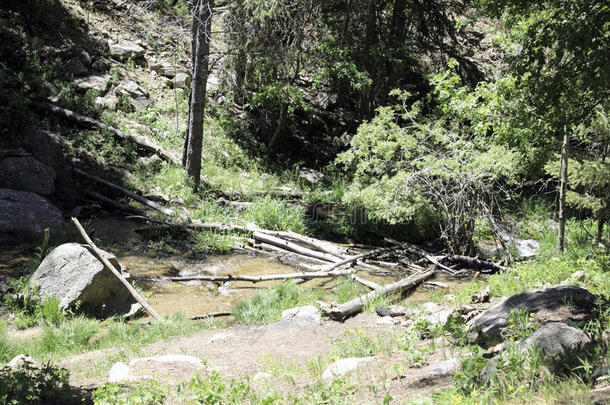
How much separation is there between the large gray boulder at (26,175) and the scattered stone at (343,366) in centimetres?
813

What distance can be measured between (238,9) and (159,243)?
8.88 metres

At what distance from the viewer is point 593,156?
9758mm

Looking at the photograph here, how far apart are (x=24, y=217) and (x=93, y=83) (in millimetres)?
7478

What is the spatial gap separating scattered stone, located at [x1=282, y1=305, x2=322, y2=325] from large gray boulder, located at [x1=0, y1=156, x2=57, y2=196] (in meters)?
6.47

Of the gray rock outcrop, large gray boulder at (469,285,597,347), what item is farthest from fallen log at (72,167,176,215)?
large gray boulder at (469,285,597,347)

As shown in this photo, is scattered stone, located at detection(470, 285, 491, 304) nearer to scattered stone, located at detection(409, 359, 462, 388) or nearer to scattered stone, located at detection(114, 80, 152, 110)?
scattered stone, located at detection(409, 359, 462, 388)

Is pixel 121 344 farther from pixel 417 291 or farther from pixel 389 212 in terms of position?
pixel 389 212

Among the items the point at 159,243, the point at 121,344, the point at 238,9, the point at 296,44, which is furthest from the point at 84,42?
the point at 121,344

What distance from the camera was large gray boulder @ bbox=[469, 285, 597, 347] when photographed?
173 inches

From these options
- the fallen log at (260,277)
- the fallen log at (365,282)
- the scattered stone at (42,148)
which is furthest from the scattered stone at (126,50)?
the fallen log at (365,282)

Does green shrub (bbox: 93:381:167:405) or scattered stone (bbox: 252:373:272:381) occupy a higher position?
green shrub (bbox: 93:381:167:405)

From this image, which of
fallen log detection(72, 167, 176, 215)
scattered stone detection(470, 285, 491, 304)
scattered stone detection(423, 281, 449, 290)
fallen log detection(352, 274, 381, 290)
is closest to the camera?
scattered stone detection(470, 285, 491, 304)

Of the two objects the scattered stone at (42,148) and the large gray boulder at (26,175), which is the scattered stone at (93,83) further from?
the large gray boulder at (26,175)

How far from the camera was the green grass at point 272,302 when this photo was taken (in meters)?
6.59
